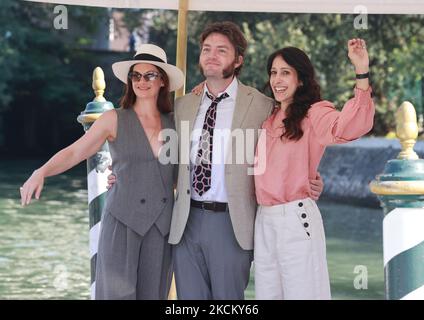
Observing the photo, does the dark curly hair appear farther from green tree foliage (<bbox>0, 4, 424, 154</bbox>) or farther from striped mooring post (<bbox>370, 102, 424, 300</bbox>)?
green tree foliage (<bbox>0, 4, 424, 154</bbox>)

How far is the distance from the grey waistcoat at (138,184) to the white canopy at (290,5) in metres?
0.89

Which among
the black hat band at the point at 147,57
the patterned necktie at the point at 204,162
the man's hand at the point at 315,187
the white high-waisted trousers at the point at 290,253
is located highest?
the black hat band at the point at 147,57

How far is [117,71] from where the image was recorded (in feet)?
15.6

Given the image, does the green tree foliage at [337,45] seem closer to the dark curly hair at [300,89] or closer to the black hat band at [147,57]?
the black hat band at [147,57]

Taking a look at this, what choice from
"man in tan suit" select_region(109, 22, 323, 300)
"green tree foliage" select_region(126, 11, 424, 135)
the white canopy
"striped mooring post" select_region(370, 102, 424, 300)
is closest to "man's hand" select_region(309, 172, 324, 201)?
"man in tan suit" select_region(109, 22, 323, 300)

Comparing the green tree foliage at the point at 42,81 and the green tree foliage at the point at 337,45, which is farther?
the green tree foliage at the point at 42,81

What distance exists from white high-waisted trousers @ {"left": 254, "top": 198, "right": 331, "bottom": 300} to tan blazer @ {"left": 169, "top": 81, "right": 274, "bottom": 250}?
0.07 meters

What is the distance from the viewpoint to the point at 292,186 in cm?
433

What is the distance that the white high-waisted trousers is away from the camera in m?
4.28

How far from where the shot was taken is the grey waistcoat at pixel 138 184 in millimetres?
4551

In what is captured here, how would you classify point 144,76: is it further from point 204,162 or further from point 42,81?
point 42,81

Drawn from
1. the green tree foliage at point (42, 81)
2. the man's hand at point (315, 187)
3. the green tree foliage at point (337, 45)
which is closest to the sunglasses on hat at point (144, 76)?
the man's hand at point (315, 187)
